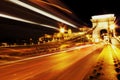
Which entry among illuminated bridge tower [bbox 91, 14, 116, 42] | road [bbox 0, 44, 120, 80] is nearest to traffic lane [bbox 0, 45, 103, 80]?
road [bbox 0, 44, 120, 80]

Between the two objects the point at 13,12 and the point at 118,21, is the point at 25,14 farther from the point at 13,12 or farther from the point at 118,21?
the point at 118,21

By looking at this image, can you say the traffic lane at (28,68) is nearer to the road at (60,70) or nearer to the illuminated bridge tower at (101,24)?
the road at (60,70)

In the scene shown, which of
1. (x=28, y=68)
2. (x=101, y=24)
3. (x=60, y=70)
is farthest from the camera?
(x=101, y=24)

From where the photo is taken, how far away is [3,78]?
10.0 metres

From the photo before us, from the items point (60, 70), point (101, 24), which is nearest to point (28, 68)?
point (60, 70)

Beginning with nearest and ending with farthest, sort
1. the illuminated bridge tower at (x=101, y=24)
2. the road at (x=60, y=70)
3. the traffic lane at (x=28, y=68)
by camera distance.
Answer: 1. the road at (x=60, y=70)
2. the traffic lane at (x=28, y=68)
3. the illuminated bridge tower at (x=101, y=24)

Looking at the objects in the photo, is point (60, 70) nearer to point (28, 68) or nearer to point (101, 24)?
point (28, 68)

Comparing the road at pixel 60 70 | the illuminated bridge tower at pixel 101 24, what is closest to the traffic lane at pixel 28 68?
the road at pixel 60 70

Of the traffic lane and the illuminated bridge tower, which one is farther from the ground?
the illuminated bridge tower

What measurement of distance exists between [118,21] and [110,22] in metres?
16.9

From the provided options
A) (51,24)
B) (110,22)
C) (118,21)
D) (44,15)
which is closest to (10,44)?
(51,24)

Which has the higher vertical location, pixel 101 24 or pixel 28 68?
pixel 101 24

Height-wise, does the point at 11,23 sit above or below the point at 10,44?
above

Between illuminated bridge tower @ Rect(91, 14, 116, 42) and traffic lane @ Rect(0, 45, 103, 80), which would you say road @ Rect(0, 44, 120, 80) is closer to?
traffic lane @ Rect(0, 45, 103, 80)
